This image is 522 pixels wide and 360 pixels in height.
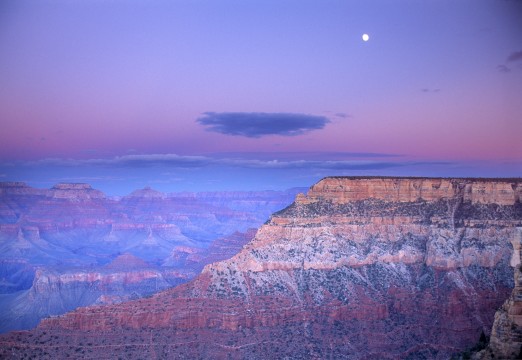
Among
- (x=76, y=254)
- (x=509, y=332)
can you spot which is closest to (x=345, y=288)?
(x=509, y=332)

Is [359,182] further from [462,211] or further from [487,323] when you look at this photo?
[487,323]

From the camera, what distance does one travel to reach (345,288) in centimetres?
6241

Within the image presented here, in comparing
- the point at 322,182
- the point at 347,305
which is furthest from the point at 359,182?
the point at 347,305

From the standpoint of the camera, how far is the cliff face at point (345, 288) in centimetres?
5450

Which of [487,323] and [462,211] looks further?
[462,211]

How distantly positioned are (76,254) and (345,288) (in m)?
124

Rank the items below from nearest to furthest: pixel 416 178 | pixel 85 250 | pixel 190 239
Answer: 1. pixel 416 178
2. pixel 85 250
3. pixel 190 239

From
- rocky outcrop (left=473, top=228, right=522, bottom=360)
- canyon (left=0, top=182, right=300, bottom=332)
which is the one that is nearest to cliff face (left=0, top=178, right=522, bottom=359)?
rocky outcrop (left=473, top=228, right=522, bottom=360)

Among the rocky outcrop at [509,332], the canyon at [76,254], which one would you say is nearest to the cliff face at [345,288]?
the rocky outcrop at [509,332]

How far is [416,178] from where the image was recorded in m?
70.2

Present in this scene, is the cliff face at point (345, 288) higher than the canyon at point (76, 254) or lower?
higher

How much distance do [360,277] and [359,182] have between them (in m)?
11.9

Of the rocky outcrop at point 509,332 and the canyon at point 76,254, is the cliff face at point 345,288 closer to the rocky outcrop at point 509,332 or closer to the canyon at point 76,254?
the rocky outcrop at point 509,332

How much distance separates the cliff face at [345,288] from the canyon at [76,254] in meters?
33.4
